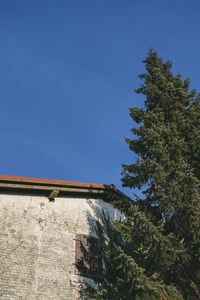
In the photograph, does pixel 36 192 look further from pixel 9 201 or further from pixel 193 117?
pixel 193 117

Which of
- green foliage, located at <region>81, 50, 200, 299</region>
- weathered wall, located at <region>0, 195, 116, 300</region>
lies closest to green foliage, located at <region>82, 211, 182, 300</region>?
green foliage, located at <region>81, 50, 200, 299</region>

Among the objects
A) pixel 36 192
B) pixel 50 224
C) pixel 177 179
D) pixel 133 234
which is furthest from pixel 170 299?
pixel 36 192

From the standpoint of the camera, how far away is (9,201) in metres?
16.3

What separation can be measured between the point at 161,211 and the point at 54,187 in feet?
15.1

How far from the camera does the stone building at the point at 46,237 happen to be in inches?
598

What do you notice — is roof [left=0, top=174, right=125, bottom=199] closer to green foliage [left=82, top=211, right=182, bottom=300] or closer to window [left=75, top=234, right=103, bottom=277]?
window [left=75, top=234, right=103, bottom=277]

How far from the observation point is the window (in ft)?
54.9

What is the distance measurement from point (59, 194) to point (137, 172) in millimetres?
3785

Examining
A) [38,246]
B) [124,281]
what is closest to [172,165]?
[124,281]

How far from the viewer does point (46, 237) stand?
1642 cm

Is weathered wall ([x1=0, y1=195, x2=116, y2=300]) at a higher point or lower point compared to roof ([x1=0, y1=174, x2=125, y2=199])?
lower

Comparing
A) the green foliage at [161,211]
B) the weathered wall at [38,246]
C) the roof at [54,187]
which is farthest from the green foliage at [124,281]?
the roof at [54,187]

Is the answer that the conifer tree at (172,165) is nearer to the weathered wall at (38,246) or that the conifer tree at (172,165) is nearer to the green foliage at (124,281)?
the green foliage at (124,281)

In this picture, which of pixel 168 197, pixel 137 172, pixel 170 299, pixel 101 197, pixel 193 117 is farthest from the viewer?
pixel 101 197
